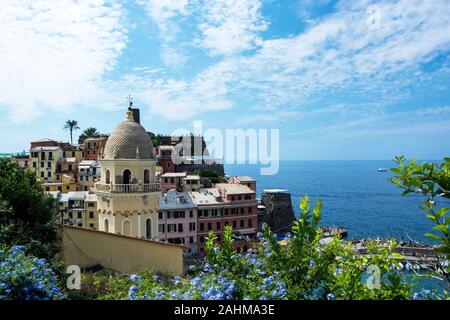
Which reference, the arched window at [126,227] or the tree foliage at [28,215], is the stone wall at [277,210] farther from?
the tree foliage at [28,215]

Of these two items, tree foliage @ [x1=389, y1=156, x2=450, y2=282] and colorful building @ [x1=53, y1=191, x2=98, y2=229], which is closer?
tree foliage @ [x1=389, y1=156, x2=450, y2=282]

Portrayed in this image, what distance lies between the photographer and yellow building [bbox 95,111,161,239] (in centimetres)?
1645

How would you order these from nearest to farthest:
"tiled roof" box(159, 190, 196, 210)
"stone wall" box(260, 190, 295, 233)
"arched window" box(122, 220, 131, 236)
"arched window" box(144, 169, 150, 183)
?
"arched window" box(122, 220, 131, 236), "arched window" box(144, 169, 150, 183), "tiled roof" box(159, 190, 196, 210), "stone wall" box(260, 190, 295, 233)

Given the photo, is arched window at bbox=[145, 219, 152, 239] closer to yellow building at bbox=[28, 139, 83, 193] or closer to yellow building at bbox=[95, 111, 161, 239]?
yellow building at bbox=[95, 111, 161, 239]

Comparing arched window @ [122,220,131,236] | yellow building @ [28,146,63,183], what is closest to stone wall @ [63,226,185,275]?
arched window @ [122,220,131,236]

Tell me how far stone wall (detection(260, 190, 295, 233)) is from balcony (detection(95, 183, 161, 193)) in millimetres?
42638

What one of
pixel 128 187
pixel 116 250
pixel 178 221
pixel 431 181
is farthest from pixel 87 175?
pixel 431 181

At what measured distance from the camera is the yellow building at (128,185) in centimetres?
1645

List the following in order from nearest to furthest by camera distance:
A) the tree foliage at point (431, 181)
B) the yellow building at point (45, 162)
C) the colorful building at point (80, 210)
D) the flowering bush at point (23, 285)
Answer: the tree foliage at point (431, 181), the flowering bush at point (23, 285), the colorful building at point (80, 210), the yellow building at point (45, 162)

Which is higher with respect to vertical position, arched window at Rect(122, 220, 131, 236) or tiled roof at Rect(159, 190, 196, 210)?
arched window at Rect(122, 220, 131, 236)

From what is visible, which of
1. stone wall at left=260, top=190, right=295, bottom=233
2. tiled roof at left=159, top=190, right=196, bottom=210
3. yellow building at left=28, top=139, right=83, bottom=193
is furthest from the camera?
stone wall at left=260, top=190, right=295, bottom=233

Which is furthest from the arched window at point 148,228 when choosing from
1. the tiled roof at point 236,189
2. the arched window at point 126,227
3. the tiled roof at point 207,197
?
the tiled roof at point 236,189

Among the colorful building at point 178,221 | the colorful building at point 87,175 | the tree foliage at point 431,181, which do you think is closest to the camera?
the tree foliage at point 431,181
